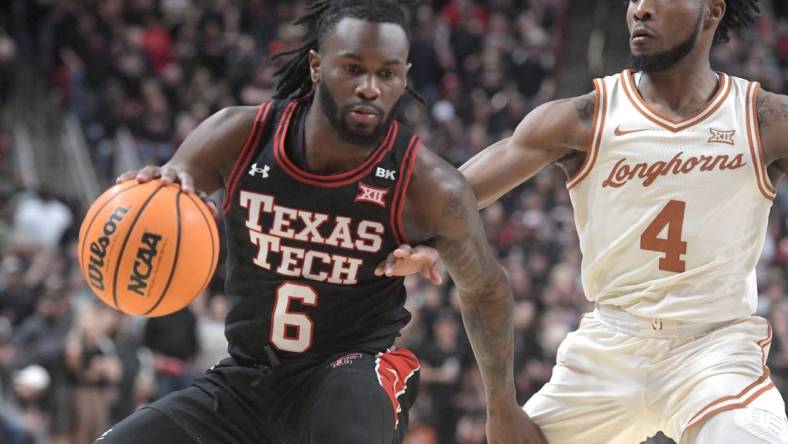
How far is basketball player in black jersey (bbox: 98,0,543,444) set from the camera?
15.5ft

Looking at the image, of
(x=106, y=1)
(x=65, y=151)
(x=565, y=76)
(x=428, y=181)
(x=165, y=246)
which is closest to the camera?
(x=165, y=246)

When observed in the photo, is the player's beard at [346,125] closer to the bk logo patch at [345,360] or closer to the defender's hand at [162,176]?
the defender's hand at [162,176]

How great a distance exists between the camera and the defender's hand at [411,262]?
458 centimetres

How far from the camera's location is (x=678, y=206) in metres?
4.90

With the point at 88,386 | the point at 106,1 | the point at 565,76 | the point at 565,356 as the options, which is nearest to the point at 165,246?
the point at 565,356

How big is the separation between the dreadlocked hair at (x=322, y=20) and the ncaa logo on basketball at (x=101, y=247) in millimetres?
1086

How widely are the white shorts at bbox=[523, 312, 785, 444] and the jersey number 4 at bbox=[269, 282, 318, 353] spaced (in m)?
1.06

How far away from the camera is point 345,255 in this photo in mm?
4832

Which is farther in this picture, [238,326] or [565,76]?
[565,76]

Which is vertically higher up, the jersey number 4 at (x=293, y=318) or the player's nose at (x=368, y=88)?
the player's nose at (x=368, y=88)

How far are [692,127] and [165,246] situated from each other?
2.21 metres

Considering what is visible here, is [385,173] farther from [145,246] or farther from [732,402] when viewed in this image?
[732,402]

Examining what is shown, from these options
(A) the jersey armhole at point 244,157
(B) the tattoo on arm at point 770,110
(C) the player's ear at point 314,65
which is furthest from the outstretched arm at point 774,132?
(A) the jersey armhole at point 244,157

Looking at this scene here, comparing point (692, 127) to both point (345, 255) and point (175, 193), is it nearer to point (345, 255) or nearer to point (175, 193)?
point (345, 255)
